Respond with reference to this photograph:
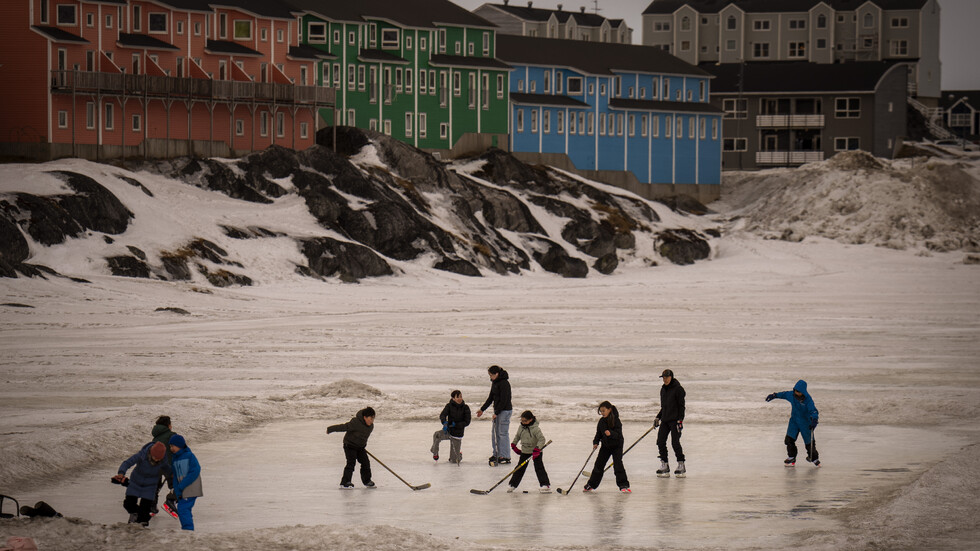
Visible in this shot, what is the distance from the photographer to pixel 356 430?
2136 cm

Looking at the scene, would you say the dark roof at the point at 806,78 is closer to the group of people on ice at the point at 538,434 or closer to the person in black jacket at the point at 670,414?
the group of people on ice at the point at 538,434

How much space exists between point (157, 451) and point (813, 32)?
115 meters

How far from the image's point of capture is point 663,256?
258 feet

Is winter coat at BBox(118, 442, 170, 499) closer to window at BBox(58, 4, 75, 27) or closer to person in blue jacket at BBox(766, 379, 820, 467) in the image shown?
person in blue jacket at BBox(766, 379, 820, 467)

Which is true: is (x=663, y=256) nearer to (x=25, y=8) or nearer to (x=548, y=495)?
(x=25, y=8)

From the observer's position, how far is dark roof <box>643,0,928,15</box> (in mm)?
124688

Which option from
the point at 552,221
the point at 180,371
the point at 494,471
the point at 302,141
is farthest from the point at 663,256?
the point at 494,471

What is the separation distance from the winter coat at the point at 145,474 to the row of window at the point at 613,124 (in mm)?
71198

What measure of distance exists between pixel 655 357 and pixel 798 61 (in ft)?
301

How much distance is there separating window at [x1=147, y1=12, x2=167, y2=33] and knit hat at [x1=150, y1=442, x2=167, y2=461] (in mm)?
57061

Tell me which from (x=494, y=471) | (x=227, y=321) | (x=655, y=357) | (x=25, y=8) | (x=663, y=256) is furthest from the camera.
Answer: (x=663, y=256)

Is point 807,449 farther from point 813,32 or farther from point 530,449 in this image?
point 813,32

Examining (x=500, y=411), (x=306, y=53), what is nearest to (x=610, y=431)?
(x=500, y=411)

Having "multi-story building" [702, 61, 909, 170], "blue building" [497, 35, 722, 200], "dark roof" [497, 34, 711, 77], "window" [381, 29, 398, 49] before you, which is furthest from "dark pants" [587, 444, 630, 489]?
"multi-story building" [702, 61, 909, 170]
